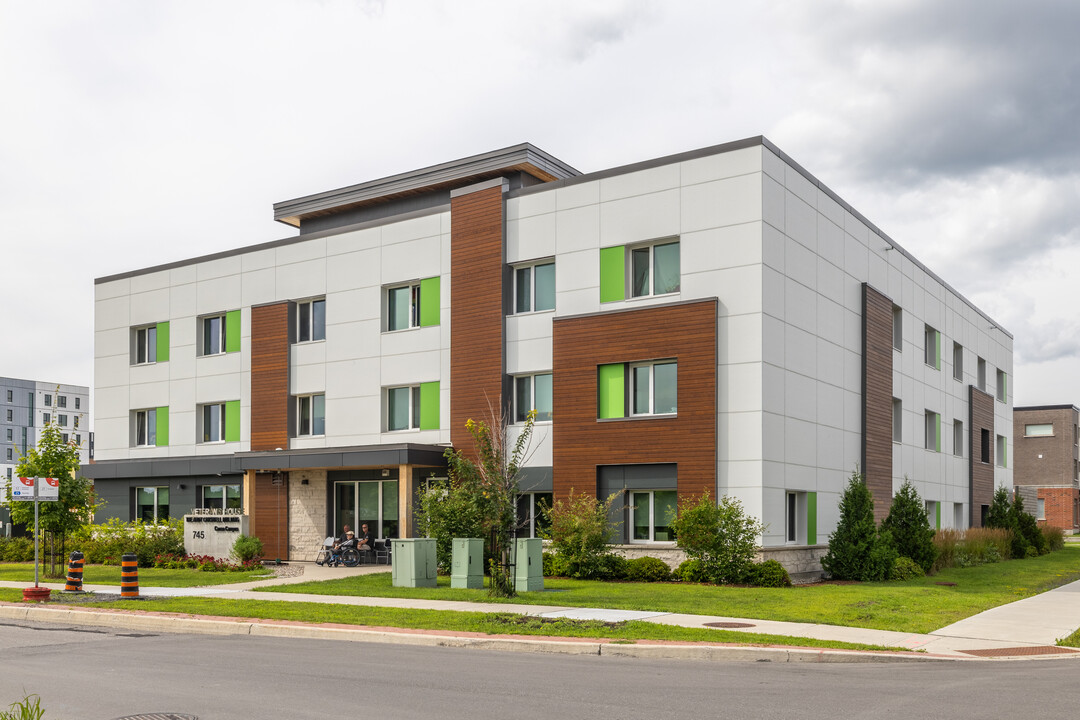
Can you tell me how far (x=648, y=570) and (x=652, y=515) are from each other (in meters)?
2.07

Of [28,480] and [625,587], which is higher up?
[28,480]

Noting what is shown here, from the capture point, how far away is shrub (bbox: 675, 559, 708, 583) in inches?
974

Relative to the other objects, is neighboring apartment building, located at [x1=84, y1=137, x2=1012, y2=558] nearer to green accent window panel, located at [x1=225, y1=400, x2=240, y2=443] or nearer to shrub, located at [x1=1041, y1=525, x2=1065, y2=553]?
green accent window panel, located at [x1=225, y1=400, x2=240, y2=443]

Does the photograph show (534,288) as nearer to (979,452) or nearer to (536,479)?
(536,479)

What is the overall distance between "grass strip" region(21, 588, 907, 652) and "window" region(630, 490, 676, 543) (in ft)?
32.8

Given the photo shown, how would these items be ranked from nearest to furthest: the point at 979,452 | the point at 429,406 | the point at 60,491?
the point at 60,491
the point at 429,406
the point at 979,452

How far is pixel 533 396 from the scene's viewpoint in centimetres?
3014

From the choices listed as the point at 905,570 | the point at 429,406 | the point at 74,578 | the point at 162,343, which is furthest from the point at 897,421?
the point at 162,343

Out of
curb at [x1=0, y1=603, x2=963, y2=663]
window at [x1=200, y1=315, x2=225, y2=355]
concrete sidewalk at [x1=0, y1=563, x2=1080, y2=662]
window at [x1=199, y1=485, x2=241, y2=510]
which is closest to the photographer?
curb at [x1=0, y1=603, x2=963, y2=663]

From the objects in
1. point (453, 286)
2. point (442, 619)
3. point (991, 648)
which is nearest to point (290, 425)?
point (453, 286)

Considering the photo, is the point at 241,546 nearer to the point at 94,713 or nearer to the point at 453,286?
the point at 453,286

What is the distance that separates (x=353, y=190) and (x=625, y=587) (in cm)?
1861

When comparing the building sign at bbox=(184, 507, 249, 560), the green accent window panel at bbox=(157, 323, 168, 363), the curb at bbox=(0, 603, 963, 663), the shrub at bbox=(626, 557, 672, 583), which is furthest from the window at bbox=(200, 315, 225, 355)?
the curb at bbox=(0, 603, 963, 663)

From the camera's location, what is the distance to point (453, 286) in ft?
104
